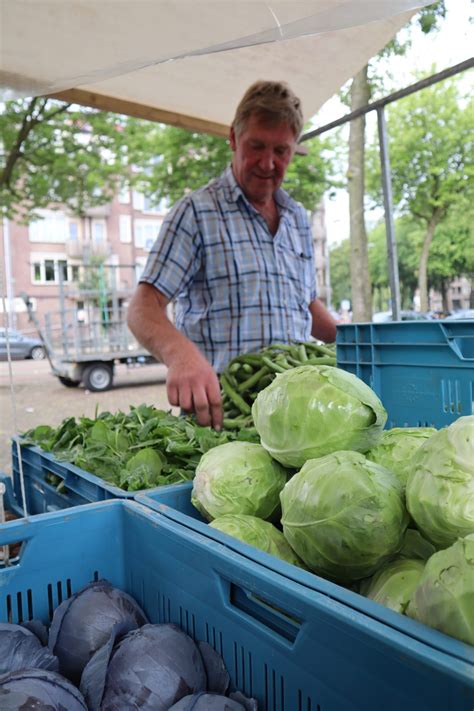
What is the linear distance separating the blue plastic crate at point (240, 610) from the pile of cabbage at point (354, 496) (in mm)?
119

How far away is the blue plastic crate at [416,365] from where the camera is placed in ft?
6.43

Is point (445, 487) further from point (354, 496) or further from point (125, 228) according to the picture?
point (125, 228)

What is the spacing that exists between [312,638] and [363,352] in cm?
153

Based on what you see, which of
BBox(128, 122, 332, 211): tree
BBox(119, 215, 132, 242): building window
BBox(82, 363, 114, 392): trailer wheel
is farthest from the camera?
BBox(119, 215, 132, 242): building window

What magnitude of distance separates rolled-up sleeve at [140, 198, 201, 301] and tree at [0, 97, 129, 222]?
9809 millimetres

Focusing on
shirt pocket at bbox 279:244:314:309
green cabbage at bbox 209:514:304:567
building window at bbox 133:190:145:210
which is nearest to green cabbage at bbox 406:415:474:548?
green cabbage at bbox 209:514:304:567

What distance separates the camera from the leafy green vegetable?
1914 mm

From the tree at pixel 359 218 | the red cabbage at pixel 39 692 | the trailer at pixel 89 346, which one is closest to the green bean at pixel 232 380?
the red cabbage at pixel 39 692

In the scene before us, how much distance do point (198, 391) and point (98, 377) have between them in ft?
41.4

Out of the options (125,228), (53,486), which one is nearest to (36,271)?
(125,228)

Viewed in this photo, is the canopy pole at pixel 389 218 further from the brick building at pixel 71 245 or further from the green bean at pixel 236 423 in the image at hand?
the brick building at pixel 71 245

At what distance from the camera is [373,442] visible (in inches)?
59.4

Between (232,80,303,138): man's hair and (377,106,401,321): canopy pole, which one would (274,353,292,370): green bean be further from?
(377,106,401,321): canopy pole

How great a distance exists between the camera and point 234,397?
2875mm
